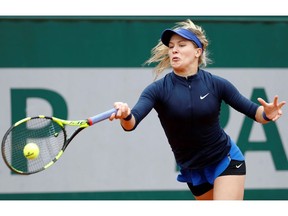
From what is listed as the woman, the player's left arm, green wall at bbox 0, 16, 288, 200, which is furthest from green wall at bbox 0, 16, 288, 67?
the player's left arm

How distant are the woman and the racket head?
60 centimetres

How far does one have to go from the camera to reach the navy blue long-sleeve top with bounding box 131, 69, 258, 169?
15.1 feet

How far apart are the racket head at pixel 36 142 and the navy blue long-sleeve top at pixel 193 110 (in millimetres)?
621

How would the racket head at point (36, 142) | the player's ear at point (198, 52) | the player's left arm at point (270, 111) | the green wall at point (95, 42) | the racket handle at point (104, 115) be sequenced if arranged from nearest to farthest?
1. the racket handle at point (104, 115)
2. the racket head at point (36, 142)
3. the player's left arm at point (270, 111)
4. the player's ear at point (198, 52)
5. the green wall at point (95, 42)

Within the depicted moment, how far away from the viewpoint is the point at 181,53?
183 inches

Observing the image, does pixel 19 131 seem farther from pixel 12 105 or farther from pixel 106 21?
pixel 106 21

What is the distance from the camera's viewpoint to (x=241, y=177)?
4.81 meters

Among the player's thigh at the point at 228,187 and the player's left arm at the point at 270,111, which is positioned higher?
the player's left arm at the point at 270,111

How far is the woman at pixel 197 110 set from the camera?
15.1 feet

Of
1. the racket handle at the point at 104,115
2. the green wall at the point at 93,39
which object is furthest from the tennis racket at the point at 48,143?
the green wall at the point at 93,39

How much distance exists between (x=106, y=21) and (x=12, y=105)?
124 centimetres

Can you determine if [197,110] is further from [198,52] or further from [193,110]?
[198,52]

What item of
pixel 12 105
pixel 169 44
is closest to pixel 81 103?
pixel 12 105

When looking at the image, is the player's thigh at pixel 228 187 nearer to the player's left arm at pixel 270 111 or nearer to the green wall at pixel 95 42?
the player's left arm at pixel 270 111
